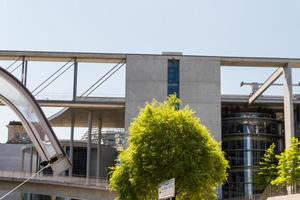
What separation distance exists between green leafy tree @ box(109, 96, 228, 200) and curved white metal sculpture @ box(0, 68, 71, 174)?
789 cm

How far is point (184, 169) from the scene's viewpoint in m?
34.0

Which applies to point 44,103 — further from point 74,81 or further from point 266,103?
point 266,103

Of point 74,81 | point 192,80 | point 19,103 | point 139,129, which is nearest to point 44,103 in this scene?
point 74,81

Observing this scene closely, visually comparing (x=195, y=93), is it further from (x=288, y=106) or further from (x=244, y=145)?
(x=288, y=106)

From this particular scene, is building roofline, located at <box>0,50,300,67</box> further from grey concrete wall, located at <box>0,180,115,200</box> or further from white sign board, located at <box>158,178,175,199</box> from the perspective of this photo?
white sign board, located at <box>158,178,175,199</box>

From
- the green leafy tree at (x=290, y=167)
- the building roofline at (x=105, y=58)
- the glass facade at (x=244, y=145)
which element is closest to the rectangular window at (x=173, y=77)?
the building roofline at (x=105, y=58)

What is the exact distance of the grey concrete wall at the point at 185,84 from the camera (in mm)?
72750

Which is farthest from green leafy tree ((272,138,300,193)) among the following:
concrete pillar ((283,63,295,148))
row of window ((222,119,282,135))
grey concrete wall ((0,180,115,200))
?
row of window ((222,119,282,135))

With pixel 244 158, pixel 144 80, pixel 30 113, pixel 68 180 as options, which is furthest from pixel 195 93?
pixel 30 113

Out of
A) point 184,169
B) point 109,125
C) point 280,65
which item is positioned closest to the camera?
point 184,169

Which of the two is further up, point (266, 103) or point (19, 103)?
point (266, 103)

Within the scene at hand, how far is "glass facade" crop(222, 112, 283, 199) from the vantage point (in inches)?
3004

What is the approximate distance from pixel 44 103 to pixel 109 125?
1067 inches

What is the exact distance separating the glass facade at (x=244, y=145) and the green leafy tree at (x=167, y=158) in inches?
1641
